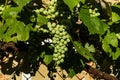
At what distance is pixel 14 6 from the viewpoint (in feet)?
4.53

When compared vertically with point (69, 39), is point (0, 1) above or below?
above

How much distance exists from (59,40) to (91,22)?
0.13m

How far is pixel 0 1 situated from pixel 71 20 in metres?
0.26

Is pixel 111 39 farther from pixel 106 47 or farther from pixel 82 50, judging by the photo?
pixel 82 50

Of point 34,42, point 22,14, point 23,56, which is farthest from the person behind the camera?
point 23,56

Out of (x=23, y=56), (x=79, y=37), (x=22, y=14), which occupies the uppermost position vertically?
(x=22, y=14)

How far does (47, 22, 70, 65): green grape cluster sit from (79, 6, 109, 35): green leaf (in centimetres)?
8

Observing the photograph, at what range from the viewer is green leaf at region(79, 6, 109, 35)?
4.42ft

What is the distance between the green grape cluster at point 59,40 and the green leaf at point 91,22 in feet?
0.27

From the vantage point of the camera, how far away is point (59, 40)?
55.9 inches

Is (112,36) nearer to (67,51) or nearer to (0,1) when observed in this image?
(67,51)

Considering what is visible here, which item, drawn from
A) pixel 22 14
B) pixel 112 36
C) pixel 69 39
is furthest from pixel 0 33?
pixel 112 36

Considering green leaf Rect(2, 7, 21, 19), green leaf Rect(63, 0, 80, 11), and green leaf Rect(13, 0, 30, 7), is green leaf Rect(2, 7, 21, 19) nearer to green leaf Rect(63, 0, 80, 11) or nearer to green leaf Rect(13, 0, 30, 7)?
green leaf Rect(13, 0, 30, 7)

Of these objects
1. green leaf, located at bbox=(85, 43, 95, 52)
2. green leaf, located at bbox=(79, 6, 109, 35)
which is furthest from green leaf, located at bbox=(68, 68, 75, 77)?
green leaf, located at bbox=(79, 6, 109, 35)
